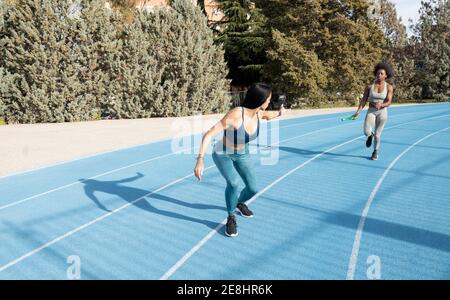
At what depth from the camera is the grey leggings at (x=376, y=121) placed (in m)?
8.44

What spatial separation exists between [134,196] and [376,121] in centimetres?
557

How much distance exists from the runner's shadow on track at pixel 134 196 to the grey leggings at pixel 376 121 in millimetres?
4700

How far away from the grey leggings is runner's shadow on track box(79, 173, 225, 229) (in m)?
4.70

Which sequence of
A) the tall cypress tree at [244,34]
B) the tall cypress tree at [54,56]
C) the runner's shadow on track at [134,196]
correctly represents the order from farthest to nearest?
the tall cypress tree at [244,34]
the tall cypress tree at [54,56]
the runner's shadow on track at [134,196]

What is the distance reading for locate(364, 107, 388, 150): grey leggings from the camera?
27.7 ft

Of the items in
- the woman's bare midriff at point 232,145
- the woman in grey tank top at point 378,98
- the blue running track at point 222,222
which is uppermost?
the woman in grey tank top at point 378,98

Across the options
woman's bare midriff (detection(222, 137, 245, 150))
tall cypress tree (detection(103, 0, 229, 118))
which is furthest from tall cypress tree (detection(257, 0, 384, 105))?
woman's bare midriff (detection(222, 137, 245, 150))

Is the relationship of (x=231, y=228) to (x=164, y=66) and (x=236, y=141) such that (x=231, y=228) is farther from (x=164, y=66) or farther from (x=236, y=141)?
(x=164, y=66)

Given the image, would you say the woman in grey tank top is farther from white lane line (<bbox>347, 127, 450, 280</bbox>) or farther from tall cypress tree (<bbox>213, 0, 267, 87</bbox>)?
tall cypress tree (<bbox>213, 0, 267, 87</bbox>)

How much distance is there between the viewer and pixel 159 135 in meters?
14.0

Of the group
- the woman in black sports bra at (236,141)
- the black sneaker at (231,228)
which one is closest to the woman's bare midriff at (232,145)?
the woman in black sports bra at (236,141)

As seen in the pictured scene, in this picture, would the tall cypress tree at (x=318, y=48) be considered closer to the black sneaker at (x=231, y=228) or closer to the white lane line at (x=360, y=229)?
the white lane line at (x=360, y=229)
